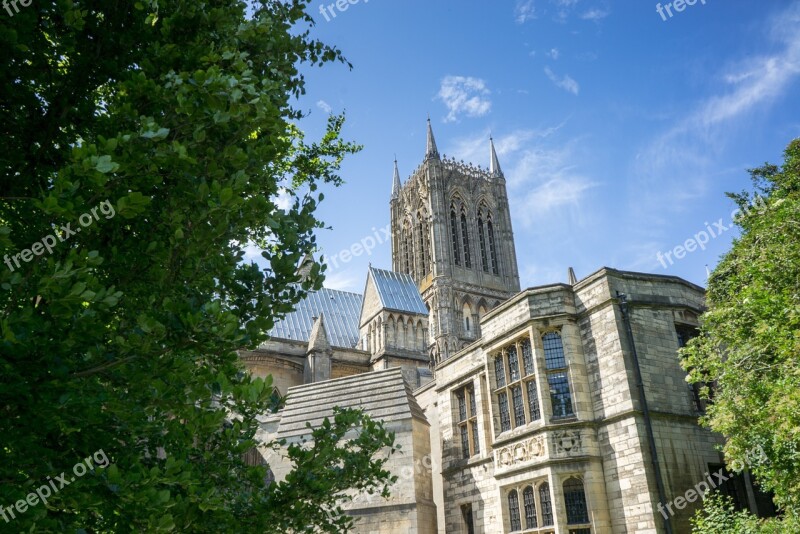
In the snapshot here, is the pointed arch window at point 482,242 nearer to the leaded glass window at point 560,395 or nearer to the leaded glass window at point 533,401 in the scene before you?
the leaded glass window at point 533,401

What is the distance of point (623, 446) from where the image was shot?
14.3 meters

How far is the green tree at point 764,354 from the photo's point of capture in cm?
1139

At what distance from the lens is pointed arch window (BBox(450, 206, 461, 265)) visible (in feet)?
233

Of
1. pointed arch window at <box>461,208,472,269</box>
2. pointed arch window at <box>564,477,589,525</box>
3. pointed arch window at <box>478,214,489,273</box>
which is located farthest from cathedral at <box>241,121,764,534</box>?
pointed arch window at <box>478,214,489,273</box>

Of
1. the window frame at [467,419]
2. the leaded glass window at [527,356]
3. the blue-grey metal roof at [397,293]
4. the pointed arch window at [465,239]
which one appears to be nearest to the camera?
the leaded glass window at [527,356]

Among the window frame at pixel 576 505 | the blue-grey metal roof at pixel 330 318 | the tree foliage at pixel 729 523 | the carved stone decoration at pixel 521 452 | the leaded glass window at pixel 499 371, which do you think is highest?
the blue-grey metal roof at pixel 330 318

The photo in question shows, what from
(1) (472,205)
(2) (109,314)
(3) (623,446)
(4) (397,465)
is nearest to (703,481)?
(3) (623,446)

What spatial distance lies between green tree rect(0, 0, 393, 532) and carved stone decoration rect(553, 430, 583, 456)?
911 cm

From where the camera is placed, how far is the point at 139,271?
18.2 ft

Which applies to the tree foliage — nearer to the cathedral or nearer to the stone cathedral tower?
the cathedral

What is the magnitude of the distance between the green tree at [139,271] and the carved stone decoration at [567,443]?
9.11 meters

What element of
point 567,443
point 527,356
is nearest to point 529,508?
point 567,443

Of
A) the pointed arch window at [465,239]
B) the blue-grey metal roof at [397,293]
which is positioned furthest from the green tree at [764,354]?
the pointed arch window at [465,239]

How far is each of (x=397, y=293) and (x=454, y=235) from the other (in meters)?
26.0
